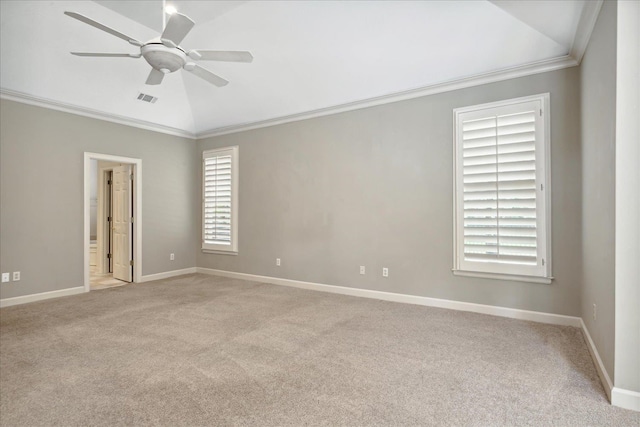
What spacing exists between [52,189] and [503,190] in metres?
6.09

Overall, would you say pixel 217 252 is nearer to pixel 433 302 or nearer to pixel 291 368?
pixel 433 302

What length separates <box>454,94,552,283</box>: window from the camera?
3717mm

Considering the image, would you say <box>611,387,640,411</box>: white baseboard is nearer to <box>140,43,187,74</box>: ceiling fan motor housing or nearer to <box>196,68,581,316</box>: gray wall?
<box>196,68,581,316</box>: gray wall

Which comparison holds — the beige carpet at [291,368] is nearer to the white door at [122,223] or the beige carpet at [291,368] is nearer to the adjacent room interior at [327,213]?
the adjacent room interior at [327,213]

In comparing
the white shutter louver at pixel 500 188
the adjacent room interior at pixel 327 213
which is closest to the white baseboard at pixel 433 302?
the adjacent room interior at pixel 327 213

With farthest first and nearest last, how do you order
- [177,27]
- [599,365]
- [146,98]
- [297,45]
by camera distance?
[146,98]
[297,45]
[599,365]
[177,27]

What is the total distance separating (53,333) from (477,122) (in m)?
5.19

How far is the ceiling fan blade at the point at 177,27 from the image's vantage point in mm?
2303

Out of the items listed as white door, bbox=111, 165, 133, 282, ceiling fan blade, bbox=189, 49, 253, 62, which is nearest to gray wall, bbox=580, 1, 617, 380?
ceiling fan blade, bbox=189, 49, 253, 62

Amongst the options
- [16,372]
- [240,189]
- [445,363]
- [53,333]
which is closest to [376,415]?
[445,363]

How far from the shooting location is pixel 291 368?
269cm

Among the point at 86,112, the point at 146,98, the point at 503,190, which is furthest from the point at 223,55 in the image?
the point at 86,112

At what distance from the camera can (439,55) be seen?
3953 millimetres

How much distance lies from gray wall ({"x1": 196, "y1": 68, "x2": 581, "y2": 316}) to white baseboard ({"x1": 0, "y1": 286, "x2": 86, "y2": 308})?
248 cm
